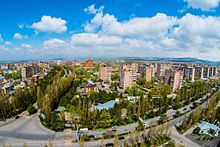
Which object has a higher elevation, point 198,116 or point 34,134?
point 198,116

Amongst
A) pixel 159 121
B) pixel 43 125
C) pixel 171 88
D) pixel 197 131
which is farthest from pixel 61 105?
pixel 171 88

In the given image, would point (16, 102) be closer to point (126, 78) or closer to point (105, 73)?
point (126, 78)

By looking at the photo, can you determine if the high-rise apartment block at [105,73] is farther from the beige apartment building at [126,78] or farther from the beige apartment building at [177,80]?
the beige apartment building at [177,80]

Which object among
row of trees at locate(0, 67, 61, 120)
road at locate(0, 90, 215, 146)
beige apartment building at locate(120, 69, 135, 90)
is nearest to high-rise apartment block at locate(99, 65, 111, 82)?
beige apartment building at locate(120, 69, 135, 90)

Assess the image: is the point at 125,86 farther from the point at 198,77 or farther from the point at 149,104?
the point at 198,77

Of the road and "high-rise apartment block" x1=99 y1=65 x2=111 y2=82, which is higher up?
"high-rise apartment block" x1=99 y1=65 x2=111 y2=82

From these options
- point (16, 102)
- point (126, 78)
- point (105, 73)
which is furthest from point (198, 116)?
point (105, 73)

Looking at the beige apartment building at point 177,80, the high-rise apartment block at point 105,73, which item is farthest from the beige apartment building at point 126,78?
the high-rise apartment block at point 105,73

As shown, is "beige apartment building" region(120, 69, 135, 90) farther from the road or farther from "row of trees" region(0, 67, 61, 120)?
"row of trees" region(0, 67, 61, 120)

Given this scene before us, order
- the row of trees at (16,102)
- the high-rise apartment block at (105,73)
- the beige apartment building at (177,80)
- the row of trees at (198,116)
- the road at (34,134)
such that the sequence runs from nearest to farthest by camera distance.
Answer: the road at (34,134)
the row of trees at (198,116)
the row of trees at (16,102)
the beige apartment building at (177,80)
the high-rise apartment block at (105,73)

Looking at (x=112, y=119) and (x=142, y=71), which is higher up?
(x=142, y=71)

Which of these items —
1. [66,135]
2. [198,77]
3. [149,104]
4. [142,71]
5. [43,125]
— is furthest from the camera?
[198,77]
